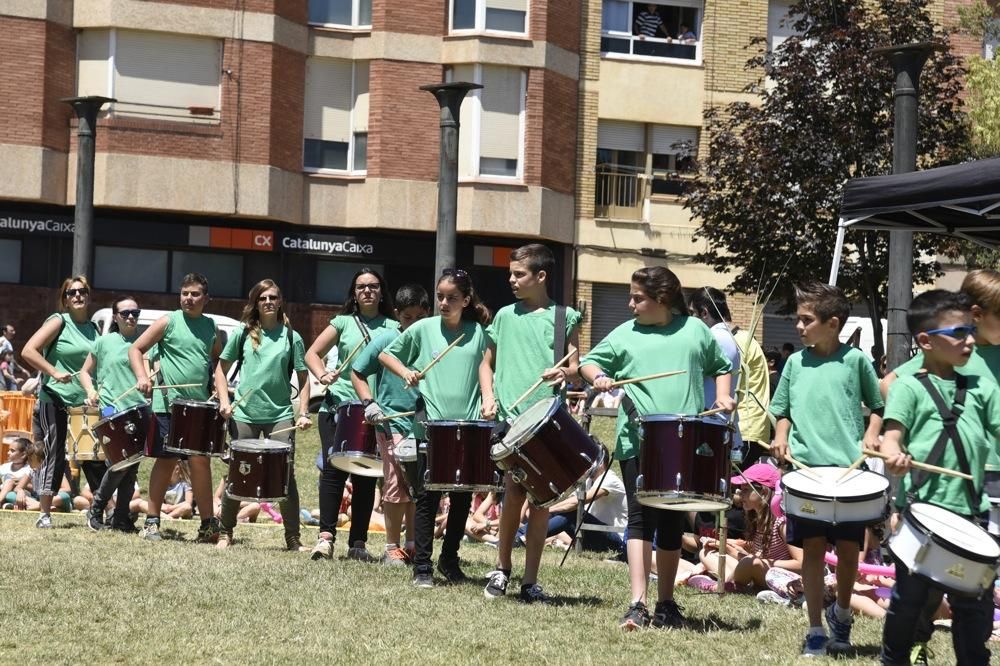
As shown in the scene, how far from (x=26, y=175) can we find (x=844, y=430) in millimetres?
23917

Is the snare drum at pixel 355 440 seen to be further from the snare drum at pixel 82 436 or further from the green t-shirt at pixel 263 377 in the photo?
the snare drum at pixel 82 436

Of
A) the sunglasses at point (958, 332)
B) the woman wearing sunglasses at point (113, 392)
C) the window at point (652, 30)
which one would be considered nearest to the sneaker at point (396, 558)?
the woman wearing sunglasses at point (113, 392)

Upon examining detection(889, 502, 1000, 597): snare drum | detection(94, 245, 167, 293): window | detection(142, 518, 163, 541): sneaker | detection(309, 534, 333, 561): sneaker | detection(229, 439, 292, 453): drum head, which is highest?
detection(94, 245, 167, 293): window

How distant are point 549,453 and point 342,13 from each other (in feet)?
80.5

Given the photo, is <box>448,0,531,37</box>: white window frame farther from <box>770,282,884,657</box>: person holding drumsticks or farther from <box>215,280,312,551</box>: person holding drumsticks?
<box>770,282,884,657</box>: person holding drumsticks

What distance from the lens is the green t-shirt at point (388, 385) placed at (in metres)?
10.2

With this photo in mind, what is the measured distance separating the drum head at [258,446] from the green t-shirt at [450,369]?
1.81m

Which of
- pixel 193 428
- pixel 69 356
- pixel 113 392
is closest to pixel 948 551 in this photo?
pixel 193 428

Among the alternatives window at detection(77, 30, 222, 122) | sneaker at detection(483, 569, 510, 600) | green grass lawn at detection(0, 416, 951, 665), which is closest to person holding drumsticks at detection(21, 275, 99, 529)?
green grass lawn at detection(0, 416, 951, 665)

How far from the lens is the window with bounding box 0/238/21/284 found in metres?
30.4

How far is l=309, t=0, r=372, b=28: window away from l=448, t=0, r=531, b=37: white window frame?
154 centimetres

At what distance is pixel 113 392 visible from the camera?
41.5ft

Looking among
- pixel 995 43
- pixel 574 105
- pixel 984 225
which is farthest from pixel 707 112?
pixel 984 225

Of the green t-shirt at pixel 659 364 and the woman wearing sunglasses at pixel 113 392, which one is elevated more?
the green t-shirt at pixel 659 364
